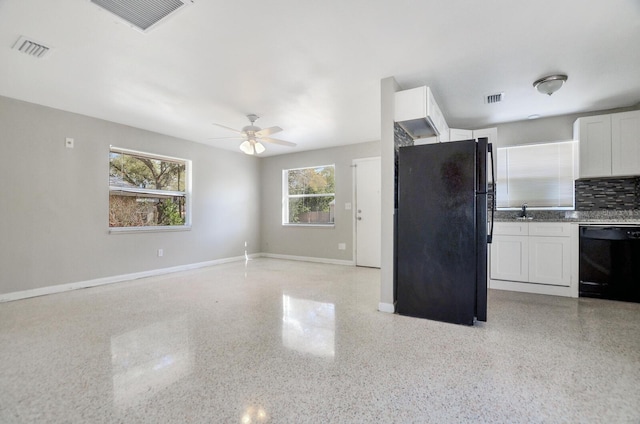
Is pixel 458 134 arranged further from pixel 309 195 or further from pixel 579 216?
pixel 309 195

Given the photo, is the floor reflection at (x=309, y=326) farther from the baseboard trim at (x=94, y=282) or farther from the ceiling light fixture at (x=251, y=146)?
the baseboard trim at (x=94, y=282)

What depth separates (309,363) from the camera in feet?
6.26

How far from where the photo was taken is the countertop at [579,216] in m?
3.34

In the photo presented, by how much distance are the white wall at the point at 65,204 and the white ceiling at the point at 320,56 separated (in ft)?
1.11

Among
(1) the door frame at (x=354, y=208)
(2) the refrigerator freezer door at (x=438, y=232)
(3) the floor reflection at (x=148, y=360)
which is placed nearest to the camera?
(3) the floor reflection at (x=148, y=360)

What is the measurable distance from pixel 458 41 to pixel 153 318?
11.7 feet

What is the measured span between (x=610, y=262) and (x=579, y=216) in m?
0.68

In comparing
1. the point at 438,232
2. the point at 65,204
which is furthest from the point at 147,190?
the point at 438,232

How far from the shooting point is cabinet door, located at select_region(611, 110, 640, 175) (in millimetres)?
3328

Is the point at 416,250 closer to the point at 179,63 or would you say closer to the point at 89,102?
the point at 179,63


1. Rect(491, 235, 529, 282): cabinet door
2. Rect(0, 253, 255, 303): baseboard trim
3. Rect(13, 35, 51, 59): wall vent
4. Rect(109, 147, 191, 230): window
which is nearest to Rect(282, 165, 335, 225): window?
Rect(0, 253, 255, 303): baseboard trim

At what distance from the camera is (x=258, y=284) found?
407cm

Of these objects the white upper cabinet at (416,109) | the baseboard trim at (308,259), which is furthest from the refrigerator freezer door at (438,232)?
the baseboard trim at (308,259)

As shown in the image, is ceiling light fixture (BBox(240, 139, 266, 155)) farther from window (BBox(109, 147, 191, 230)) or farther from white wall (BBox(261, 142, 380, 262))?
white wall (BBox(261, 142, 380, 262))
